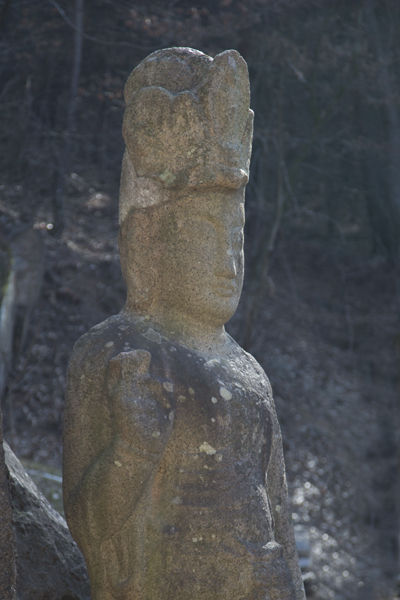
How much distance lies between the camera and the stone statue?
277 centimetres

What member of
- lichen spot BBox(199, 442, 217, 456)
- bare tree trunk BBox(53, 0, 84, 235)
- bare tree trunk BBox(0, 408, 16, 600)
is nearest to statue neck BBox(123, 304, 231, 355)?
lichen spot BBox(199, 442, 217, 456)

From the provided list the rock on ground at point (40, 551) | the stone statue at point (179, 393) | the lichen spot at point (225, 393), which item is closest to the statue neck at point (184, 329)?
the stone statue at point (179, 393)

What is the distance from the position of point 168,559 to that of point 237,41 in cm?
682

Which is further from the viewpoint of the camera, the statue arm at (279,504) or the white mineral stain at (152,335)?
the statue arm at (279,504)

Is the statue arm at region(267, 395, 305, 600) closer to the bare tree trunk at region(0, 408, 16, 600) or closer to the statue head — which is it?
the statue head

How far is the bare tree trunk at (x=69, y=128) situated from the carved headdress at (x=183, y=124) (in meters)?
4.78

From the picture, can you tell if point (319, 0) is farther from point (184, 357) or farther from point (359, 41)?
point (184, 357)

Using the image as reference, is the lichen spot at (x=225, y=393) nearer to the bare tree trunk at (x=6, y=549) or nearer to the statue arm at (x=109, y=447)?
the statue arm at (x=109, y=447)

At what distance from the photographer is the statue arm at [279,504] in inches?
124

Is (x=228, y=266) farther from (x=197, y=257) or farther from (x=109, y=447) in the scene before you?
(x=109, y=447)

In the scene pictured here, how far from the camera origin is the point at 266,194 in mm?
9930

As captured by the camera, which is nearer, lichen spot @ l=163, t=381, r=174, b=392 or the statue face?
lichen spot @ l=163, t=381, r=174, b=392

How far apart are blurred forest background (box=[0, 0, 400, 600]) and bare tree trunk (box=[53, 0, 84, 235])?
0.07ft

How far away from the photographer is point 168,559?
276 cm
